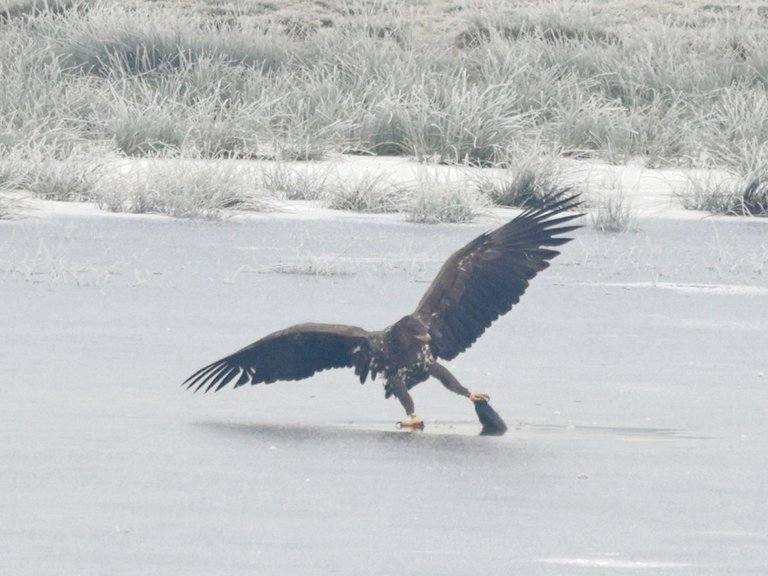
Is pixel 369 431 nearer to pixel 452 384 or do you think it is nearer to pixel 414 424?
pixel 414 424

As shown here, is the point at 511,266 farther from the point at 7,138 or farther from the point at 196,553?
the point at 7,138

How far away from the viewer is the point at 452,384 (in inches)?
290

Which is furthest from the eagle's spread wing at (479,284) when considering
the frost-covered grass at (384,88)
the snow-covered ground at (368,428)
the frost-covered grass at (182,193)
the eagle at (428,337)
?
the frost-covered grass at (384,88)

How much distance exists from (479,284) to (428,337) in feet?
1.52

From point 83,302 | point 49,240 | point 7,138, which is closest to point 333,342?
point 83,302

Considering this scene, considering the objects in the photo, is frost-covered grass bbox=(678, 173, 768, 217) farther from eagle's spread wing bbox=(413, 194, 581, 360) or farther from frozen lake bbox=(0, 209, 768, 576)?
eagle's spread wing bbox=(413, 194, 581, 360)

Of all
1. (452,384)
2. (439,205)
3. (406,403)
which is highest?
(452,384)

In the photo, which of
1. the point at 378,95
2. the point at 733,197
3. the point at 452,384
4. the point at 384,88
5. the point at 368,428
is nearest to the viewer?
the point at 452,384

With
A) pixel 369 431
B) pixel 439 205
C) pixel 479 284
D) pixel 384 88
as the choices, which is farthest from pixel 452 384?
pixel 384 88

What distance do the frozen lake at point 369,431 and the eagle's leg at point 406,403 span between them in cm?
8

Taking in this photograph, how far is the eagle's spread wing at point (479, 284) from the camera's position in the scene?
7.65m

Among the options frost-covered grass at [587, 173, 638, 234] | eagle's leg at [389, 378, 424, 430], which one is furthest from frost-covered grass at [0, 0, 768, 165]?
eagle's leg at [389, 378, 424, 430]

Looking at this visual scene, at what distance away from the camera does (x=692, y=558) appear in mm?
5215

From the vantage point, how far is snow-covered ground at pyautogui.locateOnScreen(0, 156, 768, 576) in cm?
536
